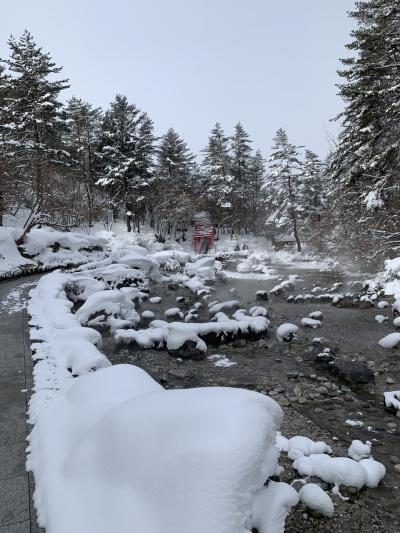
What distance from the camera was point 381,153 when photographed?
47.7 feet

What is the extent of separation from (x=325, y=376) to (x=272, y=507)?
4.90 metres

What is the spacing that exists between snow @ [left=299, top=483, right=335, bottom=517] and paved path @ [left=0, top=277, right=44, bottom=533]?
2249 millimetres

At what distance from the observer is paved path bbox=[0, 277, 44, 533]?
2.62m

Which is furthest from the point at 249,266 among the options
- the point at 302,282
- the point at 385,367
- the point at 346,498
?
the point at 346,498

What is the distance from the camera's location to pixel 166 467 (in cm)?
224

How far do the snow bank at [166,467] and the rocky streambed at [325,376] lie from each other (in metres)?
1.29

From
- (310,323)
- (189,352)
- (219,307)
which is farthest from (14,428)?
(219,307)

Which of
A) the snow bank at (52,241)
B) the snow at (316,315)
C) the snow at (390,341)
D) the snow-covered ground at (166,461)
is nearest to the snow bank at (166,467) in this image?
the snow-covered ground at (166,461)

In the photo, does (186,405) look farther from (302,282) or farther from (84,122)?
(84,122)

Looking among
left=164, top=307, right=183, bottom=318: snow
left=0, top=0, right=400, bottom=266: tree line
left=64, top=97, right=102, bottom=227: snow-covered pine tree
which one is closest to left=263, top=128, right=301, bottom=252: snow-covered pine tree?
left=0, top=0, right=400, bottom=266: tree line

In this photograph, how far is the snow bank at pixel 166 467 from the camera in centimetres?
208

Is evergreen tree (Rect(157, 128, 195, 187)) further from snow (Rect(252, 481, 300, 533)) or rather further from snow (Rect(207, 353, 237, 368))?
snow (Rect(252, 481, 300, 533))

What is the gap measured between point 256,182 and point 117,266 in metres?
33.2

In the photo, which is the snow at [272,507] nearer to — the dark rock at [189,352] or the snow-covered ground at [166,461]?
the snow-covered ground at [166,461]
